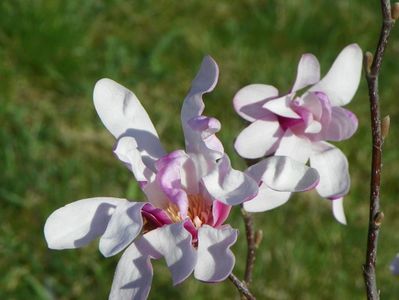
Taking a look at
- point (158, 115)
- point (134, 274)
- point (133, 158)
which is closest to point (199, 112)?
point (133, 158)

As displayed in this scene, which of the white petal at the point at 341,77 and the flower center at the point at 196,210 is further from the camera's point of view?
the white petal at the point at 341,77

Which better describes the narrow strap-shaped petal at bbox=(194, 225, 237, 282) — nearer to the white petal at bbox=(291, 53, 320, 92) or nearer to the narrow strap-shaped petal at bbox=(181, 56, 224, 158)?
the narrow strap-shaped petal at bbox=(181, 56, 224, 158)

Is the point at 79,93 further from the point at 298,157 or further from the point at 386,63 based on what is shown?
the point at 298,157

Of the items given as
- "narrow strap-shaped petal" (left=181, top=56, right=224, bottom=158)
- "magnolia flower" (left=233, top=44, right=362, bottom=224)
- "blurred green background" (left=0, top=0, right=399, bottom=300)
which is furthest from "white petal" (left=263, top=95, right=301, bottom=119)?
"blurred green background" (left=0, top=0, right=399, bottom=300)

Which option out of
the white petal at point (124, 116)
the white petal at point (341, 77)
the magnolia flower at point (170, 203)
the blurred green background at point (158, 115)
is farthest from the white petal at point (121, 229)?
the blurred green background at point (158, 115)

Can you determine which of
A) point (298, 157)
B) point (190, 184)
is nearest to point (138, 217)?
point (190, 184)

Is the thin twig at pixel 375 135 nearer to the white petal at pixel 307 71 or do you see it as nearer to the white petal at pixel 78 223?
the white petal at pixel 307 71

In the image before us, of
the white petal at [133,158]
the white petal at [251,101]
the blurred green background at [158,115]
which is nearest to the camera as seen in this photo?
the white petal at [133,158]
